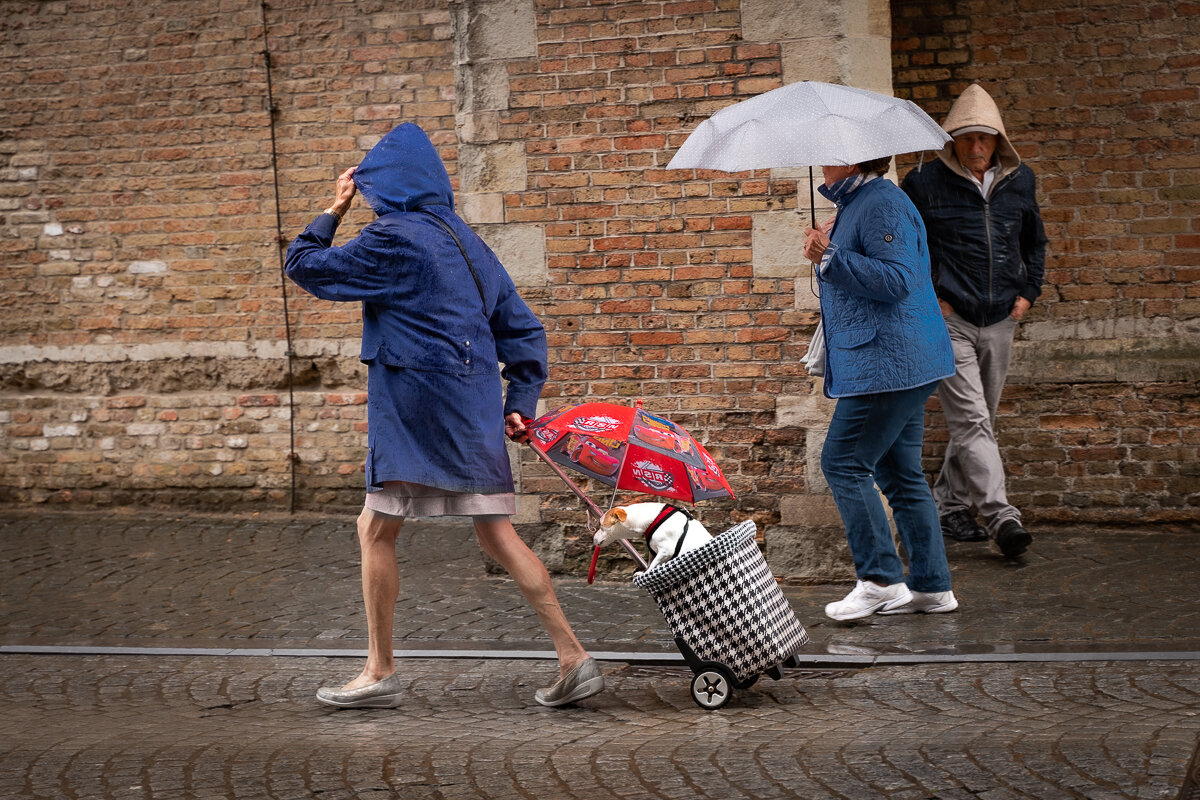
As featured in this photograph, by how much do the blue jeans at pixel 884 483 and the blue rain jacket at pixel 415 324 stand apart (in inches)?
60.9

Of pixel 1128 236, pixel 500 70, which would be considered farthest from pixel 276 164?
pixel 1128 236

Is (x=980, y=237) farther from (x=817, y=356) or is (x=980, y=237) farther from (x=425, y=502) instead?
(x=425, y=502)

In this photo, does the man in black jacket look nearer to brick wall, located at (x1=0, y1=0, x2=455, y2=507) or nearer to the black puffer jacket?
the black puffer jacket

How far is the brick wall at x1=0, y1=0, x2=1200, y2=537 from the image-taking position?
266 inches

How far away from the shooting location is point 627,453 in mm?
4586

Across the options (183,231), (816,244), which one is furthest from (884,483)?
(183,231)

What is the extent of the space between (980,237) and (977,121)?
575 millimetres

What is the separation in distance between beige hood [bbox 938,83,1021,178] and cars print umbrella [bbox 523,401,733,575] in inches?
112

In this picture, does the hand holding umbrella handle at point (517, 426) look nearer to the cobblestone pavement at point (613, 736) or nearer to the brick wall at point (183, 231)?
the cobblestone pavement at point (613, 736)

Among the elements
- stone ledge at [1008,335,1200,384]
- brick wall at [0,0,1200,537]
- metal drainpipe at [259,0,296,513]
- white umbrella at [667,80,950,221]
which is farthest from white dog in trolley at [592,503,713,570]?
metal drainpipe at [259,0,296,513]

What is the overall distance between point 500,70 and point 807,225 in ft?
5.59

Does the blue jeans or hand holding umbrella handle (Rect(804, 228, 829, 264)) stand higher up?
hand holding umbrella handle (Rect(804, 228, 829, 264))

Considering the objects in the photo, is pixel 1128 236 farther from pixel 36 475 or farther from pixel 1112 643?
pixel 36 475

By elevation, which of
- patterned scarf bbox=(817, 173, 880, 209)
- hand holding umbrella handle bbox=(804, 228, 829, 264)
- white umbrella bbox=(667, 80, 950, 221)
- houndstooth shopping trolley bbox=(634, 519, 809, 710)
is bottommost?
houndstooth shopping trolley bbox=(634, 519, 809, 710)
